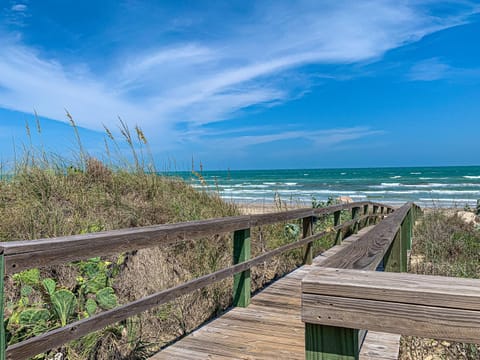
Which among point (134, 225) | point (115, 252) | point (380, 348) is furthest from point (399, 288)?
point (134, 225)

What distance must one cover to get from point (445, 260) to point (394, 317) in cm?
611

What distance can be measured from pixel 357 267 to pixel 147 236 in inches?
72.6

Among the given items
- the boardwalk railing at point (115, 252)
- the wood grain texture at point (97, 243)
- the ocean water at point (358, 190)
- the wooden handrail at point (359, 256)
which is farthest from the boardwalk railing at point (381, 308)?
the ocean water at point (358, 190)

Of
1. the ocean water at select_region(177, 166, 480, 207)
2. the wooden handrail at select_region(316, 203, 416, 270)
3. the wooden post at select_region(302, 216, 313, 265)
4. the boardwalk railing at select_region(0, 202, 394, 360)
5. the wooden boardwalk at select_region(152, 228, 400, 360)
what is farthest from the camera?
the ocean water at select_region(177, 166, 480, 207)

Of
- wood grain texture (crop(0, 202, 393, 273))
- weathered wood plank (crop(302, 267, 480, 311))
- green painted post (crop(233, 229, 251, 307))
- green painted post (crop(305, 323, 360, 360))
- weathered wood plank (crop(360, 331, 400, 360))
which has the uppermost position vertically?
weathered wood plank (crop(302, 267, 480, 311))

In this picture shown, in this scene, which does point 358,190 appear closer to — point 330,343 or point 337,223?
point 337,223

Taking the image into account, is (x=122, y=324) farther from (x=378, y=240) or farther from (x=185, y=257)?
(x=378, y=240)

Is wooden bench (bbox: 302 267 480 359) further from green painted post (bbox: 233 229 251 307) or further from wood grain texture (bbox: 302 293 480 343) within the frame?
green painted post (bbox: 233 229 251 307)

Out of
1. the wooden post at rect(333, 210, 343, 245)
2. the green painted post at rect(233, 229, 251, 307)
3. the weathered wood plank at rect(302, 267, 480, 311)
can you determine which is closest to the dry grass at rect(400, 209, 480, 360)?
the wooden post at rect(333, 210, 343, 245)

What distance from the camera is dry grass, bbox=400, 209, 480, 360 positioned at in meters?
3.36

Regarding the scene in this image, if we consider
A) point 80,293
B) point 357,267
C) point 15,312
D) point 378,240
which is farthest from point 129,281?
point 357,267

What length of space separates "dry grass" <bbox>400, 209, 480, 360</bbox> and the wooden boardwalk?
42cm

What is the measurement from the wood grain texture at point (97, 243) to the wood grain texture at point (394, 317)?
1.39m

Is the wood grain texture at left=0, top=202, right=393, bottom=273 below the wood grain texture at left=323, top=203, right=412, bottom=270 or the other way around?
below
